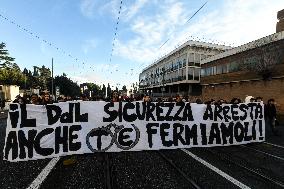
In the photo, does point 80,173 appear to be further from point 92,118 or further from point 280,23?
point 280,23

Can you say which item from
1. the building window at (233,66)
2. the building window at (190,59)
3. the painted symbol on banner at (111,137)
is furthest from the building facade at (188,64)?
the painted symbol on banner at (111,137)

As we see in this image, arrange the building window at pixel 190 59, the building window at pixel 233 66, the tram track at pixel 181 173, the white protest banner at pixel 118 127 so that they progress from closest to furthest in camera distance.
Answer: the tram track at pixel 181 173
the white protest banner at pixel 118 127
the building window at pixel 233 66
the building window at pixel 190 59

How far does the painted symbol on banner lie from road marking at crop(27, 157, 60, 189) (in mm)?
1104

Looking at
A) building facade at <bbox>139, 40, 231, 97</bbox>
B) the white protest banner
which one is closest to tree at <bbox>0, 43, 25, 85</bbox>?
building facade at <bbox>139, 40, 231, 97</bbox>

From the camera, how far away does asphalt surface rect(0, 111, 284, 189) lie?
6078 mm

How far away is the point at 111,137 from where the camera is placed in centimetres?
844

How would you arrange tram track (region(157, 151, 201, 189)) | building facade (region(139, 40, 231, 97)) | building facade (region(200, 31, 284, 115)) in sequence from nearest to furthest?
1. tram track (region(157, 151, 201, 189))
2. building facade (region(200, 31, 284, 115))
3. building facade (region(139, 40, 231, 97))

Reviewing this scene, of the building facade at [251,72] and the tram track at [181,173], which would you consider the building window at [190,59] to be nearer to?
the building facade at [251,72]

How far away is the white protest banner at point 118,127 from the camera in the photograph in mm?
7824

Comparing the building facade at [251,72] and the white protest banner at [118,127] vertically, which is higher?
the building facade at [251,72]

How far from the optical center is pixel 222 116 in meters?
10.2

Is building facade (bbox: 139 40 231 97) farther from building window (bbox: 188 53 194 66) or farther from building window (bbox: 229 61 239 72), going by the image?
building window (bbox: 229 61 239 72)

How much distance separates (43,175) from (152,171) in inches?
100

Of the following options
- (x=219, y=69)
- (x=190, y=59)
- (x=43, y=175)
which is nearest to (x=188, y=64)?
(x=190, y=59)
